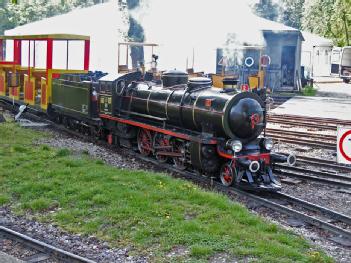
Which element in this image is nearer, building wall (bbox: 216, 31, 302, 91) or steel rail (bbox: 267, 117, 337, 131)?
steel rail (bbox: 267, 117, 337, 131)

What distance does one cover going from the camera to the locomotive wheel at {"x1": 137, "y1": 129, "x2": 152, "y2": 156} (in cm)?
1255

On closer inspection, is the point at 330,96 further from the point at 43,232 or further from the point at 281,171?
the point at 43,232

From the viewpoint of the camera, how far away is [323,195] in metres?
9.91

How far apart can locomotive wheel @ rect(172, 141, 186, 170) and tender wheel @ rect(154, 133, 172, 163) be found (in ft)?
0.45

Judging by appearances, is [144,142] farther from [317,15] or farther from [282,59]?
[317,15]

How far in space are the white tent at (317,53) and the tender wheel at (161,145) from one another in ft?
96.2

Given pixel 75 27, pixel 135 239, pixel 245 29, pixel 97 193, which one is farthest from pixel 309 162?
pixel 75 27

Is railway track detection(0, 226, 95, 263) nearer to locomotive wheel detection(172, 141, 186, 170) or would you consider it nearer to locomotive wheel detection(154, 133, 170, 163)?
locomotive wheel detection(172, 141, 186, 170)

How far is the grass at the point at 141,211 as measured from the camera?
679 cm

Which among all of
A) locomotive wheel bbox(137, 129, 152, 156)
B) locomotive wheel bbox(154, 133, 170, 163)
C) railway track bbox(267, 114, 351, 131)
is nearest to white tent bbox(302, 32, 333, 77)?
railway track bbox(267, 114, 351, 131)

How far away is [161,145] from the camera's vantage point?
12000 mm

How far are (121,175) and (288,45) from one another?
2143cm

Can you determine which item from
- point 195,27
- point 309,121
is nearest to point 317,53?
point 195,27

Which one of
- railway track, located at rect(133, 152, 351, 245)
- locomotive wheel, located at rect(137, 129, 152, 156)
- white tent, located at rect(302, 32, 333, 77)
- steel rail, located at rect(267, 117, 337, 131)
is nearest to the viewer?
railway track, located at rect(133, 152, 351, 245)
